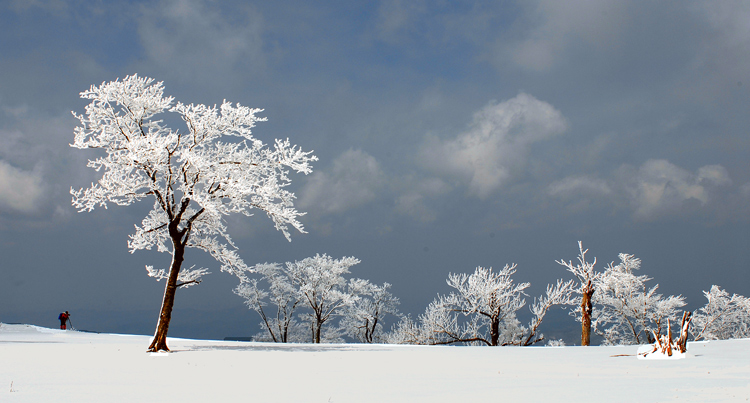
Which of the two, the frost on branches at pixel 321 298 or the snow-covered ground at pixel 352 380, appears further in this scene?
the frost on branches at pixel 321 298

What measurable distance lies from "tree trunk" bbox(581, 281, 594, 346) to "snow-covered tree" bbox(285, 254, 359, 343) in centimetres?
2187

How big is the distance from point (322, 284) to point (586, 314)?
999 inches

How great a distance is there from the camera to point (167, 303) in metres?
16.8

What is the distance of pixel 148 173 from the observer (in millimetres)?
16984

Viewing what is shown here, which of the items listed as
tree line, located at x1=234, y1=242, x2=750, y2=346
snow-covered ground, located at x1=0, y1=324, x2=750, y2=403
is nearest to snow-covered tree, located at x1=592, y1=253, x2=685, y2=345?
tree line, located at x1=234, y1=242, x2=750, y2=346

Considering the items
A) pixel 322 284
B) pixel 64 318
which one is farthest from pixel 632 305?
pixel 64 318

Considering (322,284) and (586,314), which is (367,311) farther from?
(586,314)

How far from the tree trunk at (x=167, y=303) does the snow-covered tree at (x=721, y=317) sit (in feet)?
143

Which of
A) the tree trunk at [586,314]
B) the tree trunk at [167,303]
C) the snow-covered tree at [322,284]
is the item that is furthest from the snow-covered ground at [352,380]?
the snow-covered tree at [322,284]

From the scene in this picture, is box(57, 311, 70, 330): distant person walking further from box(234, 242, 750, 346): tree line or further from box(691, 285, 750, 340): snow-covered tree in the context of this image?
box(691, 285, 750, 340): snow-covered tree

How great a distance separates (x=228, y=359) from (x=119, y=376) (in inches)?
164

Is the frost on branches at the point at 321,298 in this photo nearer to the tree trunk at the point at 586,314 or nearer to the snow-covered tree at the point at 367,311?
the snow-covered tree at the point at 367,311

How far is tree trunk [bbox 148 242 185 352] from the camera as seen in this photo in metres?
15.9

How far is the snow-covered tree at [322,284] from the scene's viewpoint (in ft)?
153
